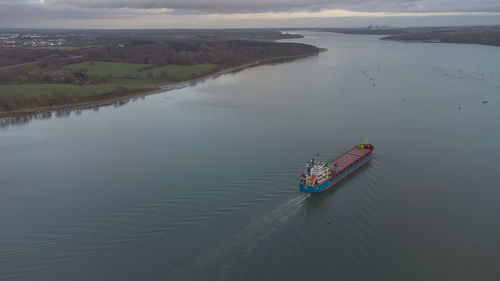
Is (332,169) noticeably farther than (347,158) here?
No

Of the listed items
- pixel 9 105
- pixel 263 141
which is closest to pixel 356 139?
pixel 263 141

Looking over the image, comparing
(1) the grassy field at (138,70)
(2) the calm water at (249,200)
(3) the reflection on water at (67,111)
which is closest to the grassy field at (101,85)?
(1) the grassy field at (138,70)

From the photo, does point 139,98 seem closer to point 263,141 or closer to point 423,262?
point 263,141

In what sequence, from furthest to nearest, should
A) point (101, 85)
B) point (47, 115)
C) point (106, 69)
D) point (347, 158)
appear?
point (106, 69) < point (101, 85) < point (47, 115) < point (347, 158)

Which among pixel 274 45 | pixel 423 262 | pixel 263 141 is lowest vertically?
pixel 423 262

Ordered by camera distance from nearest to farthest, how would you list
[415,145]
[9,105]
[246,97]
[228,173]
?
[228,173], [415,145], [9,105], [246,97]

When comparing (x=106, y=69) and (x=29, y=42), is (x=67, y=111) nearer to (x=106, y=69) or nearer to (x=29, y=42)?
(x=106, y=69)

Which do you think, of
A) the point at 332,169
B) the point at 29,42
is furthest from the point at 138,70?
the point at 29,42
